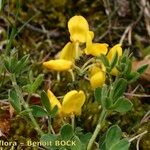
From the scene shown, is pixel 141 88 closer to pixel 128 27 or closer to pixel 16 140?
pixel 128 27

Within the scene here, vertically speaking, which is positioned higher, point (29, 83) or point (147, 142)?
point (29, 83)

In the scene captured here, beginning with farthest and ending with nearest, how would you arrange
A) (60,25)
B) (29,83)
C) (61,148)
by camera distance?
(60,25) → (29,83) → (61,148)

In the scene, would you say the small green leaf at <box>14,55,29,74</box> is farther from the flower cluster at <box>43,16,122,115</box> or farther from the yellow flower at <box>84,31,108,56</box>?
the yellow flower at <box>84,31,108,56</box>

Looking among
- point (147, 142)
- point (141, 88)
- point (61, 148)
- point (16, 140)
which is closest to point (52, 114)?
point (61, 148)

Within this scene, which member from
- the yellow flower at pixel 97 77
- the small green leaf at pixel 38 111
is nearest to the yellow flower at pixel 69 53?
the yellow flower at pixel 97 77

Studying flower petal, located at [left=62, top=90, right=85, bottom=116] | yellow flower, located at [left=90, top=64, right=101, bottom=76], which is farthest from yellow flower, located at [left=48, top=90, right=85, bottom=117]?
yellow flower, located at [left=90, top=64, right=101, bottom=76]

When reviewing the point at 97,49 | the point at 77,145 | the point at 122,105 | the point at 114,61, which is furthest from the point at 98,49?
the point at 77,145
